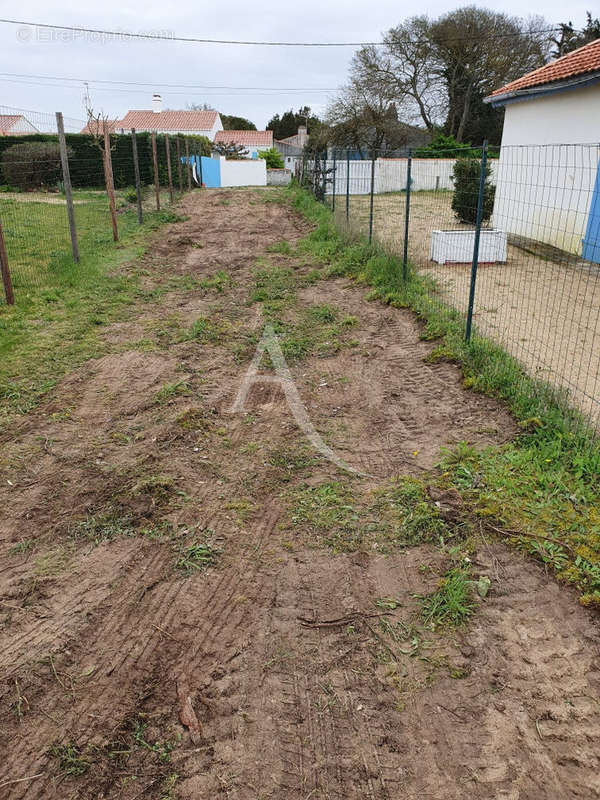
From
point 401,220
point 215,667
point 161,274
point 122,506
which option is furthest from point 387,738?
point 401,220

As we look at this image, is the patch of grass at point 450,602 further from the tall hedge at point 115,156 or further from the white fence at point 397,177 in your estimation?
the tall hedge at point 115,156

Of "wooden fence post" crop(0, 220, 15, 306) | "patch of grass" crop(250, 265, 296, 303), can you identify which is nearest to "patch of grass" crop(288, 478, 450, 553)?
"patch of grass" crop(250, 265, 296, 303)

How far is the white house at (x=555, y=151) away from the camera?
11.0 meters

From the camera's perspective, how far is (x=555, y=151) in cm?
1248

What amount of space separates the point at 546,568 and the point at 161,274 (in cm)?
861

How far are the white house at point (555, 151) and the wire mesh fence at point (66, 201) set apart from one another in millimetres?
7662

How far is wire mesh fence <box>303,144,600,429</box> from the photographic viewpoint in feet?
20.3

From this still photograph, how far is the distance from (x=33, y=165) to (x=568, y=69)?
16272mm

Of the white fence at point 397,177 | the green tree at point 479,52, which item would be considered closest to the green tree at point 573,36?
the green tree at point 479,52

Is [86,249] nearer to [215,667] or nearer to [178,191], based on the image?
[215,667]

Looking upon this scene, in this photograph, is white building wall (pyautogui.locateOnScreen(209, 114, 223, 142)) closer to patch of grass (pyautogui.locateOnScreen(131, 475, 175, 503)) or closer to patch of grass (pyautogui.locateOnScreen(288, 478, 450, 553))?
patch of grass (pyautogui.locateOnScreen(131, 475, 175, 503))

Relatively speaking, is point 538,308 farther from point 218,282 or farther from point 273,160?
point 273,160

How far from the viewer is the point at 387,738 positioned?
2.49m

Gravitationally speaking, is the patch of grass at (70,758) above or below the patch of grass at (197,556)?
below
